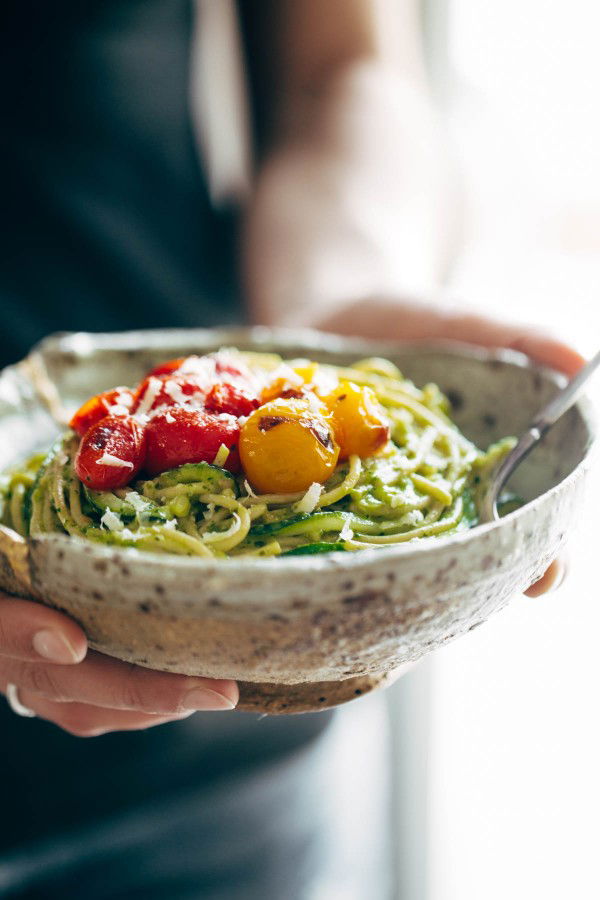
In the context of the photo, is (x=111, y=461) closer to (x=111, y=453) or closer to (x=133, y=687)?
(x=111, y=453)

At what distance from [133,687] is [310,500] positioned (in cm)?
38

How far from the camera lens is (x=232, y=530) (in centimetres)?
127

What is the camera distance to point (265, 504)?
133cm

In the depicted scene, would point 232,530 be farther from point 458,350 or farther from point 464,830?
point 464,830

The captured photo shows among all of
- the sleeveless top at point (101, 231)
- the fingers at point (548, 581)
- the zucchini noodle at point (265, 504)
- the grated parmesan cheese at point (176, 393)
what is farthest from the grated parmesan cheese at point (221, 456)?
the sleeveless top at point (101, 231)

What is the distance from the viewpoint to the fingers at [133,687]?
1.28 m

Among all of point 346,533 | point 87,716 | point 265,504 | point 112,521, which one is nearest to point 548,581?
point 346,533

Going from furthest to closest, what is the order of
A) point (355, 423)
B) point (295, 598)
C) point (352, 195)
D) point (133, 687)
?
point (352, 195)
point (355, 423)
point (133, 687)
point (295, 598)

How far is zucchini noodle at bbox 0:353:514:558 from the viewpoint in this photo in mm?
1285

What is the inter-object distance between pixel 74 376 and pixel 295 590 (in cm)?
119

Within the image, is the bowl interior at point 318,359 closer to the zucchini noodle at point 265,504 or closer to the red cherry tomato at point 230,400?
the zucchini noodle at point 265,504

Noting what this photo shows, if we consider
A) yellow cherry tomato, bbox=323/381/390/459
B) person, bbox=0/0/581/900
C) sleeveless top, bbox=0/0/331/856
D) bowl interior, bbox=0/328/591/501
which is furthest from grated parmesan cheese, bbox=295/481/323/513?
sleeveless top, bbox=0/0/331/856

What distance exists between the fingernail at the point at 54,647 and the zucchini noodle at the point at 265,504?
15cm

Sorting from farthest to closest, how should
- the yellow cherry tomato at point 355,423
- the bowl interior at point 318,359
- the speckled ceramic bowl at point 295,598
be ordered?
the bowl interior at point 318,359 → the yellow cherry tomato at point 355,423 → the speckled ceramic bowl at point 295,598
